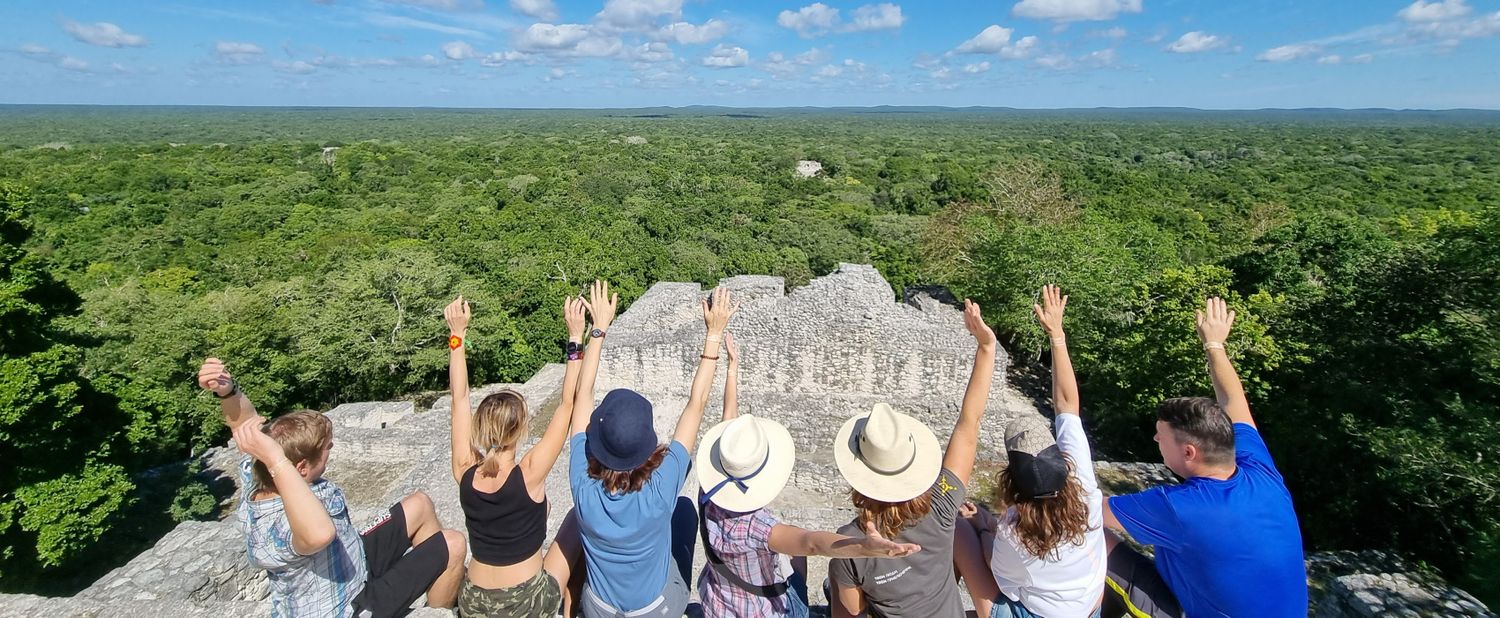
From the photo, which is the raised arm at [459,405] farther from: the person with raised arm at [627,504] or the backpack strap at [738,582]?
the backpack strap at [738,582]

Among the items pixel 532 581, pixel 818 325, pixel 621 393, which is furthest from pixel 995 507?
pixel 818 325

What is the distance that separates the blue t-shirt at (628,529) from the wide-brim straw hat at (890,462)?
0.87 meters

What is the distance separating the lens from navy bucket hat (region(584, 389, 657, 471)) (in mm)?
2760

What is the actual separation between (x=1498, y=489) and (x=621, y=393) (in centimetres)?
895

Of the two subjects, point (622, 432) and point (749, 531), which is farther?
point (749, 531)

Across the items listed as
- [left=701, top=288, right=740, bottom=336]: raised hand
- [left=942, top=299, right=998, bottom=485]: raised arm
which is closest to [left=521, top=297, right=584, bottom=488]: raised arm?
[left=701, top=288, right=740, bottom=336]: raised hand

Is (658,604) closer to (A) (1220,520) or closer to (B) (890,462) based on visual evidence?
(B) (890,462)

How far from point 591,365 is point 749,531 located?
1.40 meters

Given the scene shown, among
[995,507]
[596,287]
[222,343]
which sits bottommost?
[222,343]

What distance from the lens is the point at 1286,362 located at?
424 inches

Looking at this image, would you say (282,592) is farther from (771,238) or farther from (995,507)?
(771,238)

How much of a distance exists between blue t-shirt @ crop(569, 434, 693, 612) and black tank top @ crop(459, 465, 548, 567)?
33 centimetres

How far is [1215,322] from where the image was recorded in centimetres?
339

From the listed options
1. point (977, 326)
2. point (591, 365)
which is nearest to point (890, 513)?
point (977, 326)
